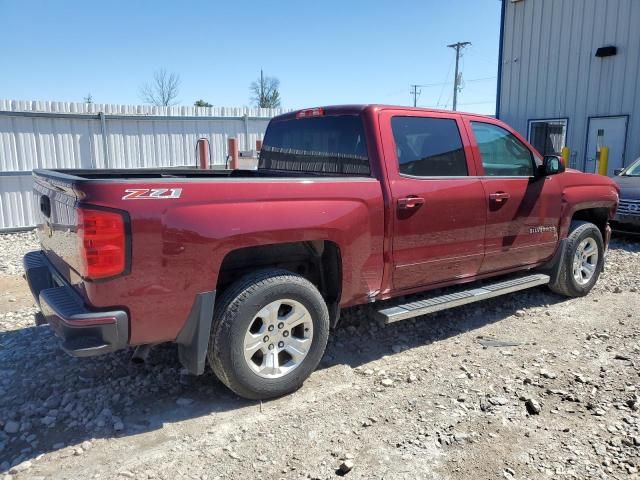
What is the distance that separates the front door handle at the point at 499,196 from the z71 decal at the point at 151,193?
110 inches

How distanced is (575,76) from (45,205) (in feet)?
44.9

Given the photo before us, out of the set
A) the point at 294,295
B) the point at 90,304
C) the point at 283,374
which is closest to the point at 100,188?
the point at 90,304

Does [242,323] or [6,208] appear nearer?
[242,323]

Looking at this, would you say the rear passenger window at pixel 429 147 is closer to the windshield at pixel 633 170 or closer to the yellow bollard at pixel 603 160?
the windshield at pixel 633 170

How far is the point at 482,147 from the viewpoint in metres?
4.56

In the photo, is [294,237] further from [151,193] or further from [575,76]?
[575,76]

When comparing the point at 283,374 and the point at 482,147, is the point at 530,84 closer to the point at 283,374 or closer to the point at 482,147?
the point at 482,147

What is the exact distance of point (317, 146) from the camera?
4.29 meters

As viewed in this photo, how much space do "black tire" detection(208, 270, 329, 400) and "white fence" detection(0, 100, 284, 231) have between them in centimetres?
840

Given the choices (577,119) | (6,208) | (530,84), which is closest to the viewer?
(6,208)

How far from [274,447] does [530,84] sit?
1426cm

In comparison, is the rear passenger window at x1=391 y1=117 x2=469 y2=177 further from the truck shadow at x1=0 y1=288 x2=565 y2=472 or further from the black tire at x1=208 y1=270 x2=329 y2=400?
the truck shadow at x1=0 y1=288 x2=565 y2=472

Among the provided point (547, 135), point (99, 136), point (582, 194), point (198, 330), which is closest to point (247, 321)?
point (198, 330)

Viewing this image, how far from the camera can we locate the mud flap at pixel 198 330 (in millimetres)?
2982
